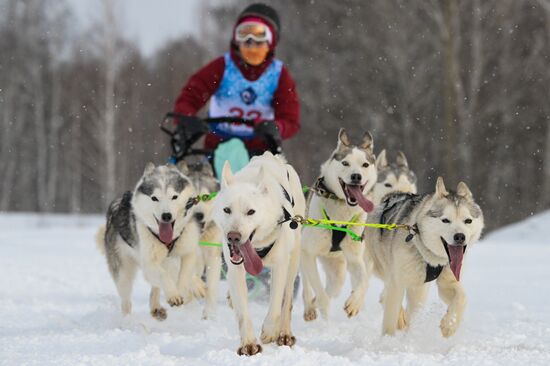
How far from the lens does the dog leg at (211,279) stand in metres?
4.64

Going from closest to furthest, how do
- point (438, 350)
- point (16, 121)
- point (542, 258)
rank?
1. point (438, 350)
2. point (542, 258)
3. point (16, 121)

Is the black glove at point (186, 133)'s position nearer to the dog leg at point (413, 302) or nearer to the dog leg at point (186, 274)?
the dog leg at point (186, 274)

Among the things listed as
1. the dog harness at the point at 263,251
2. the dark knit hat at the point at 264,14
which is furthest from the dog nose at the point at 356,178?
the dark knit hat at the point at 264,14

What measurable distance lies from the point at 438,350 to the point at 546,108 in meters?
14.8

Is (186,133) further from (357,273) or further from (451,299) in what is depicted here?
(451,299)

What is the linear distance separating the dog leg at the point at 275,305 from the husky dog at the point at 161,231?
893 mm

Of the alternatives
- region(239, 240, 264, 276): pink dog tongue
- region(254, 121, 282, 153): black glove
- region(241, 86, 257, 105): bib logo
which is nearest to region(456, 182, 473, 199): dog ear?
region(239, 240, 264, 276): pink dog tongue

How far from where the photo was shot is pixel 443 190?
11.4 ft

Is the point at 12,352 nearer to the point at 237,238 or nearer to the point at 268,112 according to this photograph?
the point at 237,238

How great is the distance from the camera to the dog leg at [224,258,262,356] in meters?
3.16

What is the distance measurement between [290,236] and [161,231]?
3.23 feet

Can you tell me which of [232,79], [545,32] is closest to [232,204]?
[232,79]

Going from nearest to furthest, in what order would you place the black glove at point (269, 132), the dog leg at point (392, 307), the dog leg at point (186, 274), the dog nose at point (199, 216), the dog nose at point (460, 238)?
the dog nose at point (460, 238)
the dog leg at point (392, 307)
the dog leg at point (186, 274)
the dog nose at point (199, 216)
the black glove at point (269, 132)

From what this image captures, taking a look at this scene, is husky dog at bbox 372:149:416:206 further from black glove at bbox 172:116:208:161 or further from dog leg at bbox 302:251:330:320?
black glove at bbox 172:116:208:161
